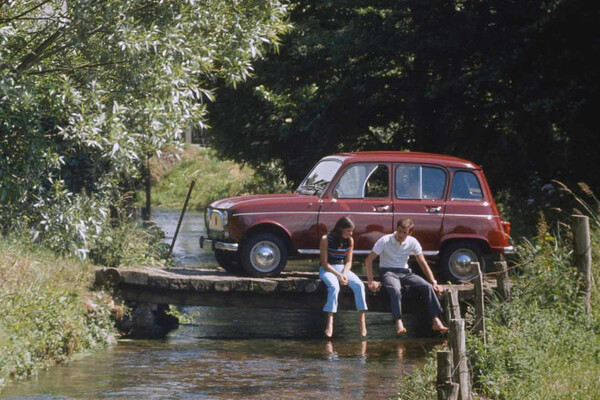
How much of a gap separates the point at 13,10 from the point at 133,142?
311cm

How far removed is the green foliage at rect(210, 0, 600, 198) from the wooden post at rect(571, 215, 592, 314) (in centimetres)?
700

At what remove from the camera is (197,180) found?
48781 millimetres

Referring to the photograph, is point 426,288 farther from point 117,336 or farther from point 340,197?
point 117,336

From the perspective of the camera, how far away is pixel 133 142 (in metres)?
15.1

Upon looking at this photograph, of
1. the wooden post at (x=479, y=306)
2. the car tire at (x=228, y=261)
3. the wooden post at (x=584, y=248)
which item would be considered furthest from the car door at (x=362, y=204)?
the wooden post at (x=479, y=306)

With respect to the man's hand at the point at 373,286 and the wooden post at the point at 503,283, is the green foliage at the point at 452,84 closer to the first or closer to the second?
the man's hand at the point at 373,286

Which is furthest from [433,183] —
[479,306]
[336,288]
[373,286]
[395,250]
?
[479,306]

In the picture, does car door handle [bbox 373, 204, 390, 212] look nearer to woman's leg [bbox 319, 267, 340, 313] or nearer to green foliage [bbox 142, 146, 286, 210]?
woman's leg [bbox 319, 267, 340, 313]

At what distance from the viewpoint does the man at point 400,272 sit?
14.4m

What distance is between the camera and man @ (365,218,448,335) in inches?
568

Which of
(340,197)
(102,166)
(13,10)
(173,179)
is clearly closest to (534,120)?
(340,197)

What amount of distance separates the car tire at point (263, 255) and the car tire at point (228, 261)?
0.89m

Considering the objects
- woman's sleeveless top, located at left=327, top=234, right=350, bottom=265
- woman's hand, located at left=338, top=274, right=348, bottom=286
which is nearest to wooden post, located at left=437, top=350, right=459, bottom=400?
woman's hand, located at left=338, top=274, right=348, bottom=286

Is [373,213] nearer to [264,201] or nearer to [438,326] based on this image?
[264,201]
